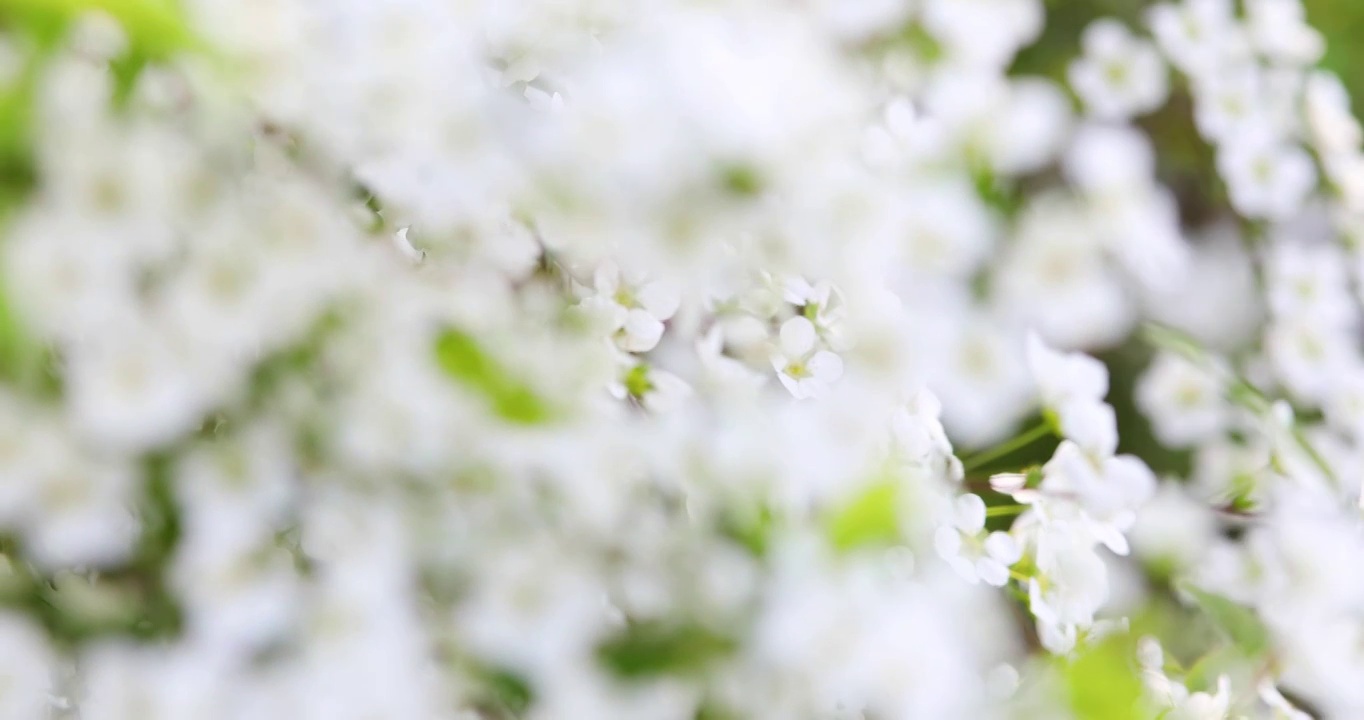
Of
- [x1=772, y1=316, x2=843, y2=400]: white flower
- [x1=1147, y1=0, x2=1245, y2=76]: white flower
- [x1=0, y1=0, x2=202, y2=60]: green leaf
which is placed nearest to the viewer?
[x1=0, y1=0, x2=202, y2=60]: green leaf

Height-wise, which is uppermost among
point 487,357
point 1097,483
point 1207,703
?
point 487,357

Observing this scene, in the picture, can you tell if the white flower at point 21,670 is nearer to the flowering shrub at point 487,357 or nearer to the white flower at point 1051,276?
the flowering shrub at point 487,357

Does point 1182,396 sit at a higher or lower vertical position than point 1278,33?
lower

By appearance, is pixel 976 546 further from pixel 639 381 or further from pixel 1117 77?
pixel 1117 77

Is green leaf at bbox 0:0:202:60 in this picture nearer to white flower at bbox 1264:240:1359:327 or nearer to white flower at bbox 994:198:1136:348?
white flower at bbox 994:198:1136:348

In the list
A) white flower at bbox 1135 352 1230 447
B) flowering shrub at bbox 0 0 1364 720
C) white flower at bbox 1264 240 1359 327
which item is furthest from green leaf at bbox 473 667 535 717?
white flower at bbox 1264 240 1359 327

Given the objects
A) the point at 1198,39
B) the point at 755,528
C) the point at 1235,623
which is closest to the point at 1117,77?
the point at 1198,39

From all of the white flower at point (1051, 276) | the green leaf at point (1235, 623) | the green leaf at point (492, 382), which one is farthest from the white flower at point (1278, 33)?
the green leaf at point (492, 382)
